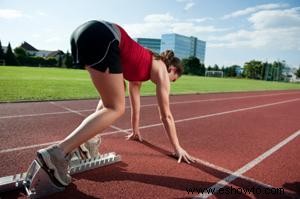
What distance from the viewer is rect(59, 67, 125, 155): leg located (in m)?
2.61

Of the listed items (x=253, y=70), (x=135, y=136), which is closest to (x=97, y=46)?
(x=135, y=136)

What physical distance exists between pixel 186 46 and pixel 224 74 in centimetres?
5561

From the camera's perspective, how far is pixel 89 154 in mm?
3514

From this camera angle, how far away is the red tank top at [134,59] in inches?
115

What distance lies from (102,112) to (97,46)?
650mm

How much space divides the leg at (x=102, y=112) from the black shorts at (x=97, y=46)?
89 mm

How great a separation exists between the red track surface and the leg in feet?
1.99

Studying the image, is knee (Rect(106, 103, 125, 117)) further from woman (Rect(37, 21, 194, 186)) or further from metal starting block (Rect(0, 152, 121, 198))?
metal starting block (Rect(0, 152, 121, 198))

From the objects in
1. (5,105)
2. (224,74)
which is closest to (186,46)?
(224,74)

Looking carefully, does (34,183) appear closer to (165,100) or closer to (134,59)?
(134,59)

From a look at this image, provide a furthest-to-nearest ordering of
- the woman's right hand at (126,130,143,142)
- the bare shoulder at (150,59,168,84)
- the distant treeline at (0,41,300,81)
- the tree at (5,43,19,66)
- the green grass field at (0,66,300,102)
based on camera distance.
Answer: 1. the distant treeline at (0,41,300,81)
2. the tree at (5,43,19,66)
3. the green grass field at (0,66,300,102)
4. the woman's right hand at (126,130,143,142)
5. the bare shoulder at (150,59,168,84)

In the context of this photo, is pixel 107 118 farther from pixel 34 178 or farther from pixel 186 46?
pixel 186 46

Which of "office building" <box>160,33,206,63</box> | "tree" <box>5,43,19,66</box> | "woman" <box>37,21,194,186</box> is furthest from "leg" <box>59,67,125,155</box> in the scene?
"office building" <box>160,33,206,63</box>

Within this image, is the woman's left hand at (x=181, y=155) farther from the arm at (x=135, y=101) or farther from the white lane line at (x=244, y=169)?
the arm at (x=135, y=101)
